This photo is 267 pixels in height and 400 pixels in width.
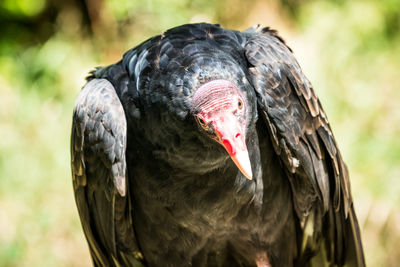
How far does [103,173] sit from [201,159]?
0.64 meters

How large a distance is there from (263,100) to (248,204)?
66cm

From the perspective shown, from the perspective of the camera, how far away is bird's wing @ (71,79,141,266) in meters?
3.23

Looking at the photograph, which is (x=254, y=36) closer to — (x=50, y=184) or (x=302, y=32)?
(x=50, y=184)

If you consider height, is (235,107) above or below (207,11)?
below

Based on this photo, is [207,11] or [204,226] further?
[207,11]

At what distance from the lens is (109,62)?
23.3 feet

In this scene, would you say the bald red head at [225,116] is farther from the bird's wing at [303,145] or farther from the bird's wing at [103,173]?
the bird's wing at [103,173]

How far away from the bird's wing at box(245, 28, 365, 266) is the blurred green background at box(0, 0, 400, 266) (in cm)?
178

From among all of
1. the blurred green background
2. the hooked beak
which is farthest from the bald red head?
the blurred green background

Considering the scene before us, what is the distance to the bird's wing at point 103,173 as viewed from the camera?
10.6 feet

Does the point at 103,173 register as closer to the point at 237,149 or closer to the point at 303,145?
the point at 237,149

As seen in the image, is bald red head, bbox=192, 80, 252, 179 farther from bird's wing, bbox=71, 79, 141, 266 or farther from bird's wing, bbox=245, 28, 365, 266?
bird's wing, bbox=71, 79, 141, 266

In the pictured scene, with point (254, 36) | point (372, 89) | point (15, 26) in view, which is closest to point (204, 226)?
point (254, 36)

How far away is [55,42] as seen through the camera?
7230 mm
